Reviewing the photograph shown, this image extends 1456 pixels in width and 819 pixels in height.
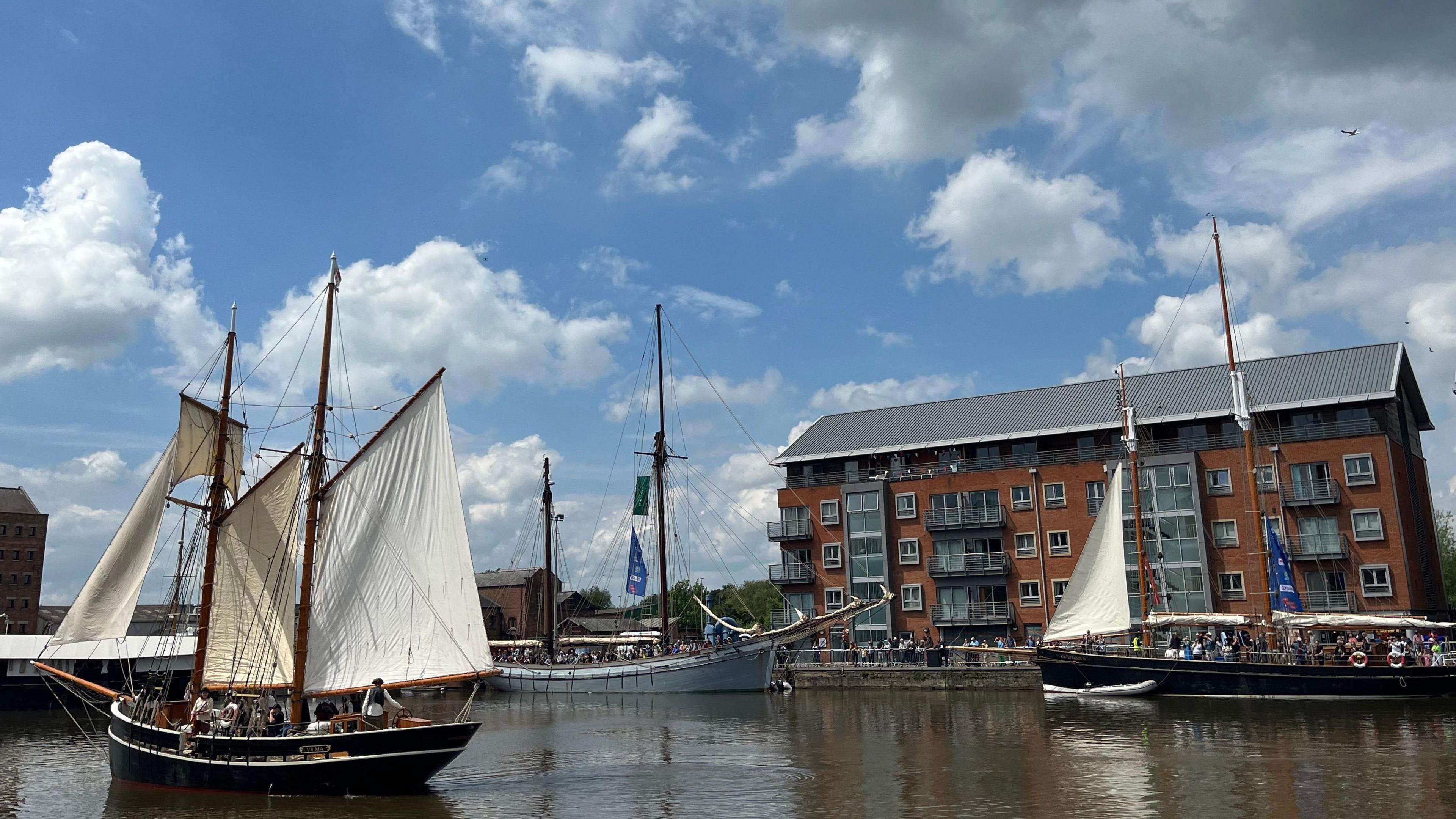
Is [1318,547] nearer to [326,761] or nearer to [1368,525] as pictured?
[1368,525]

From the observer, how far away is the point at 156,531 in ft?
103

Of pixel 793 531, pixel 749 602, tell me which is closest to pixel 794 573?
pixel 793 531

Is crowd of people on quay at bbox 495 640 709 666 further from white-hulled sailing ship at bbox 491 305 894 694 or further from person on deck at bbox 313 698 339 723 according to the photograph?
person on deck at bbox 313 698 339 723

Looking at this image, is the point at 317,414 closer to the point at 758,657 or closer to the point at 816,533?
the point at 758,657

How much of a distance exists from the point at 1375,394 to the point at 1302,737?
121ft

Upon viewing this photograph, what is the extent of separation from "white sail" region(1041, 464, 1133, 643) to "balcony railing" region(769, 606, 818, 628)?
71.5 feet

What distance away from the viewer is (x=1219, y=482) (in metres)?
64.9

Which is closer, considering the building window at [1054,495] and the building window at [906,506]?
the building window at [1054,495]

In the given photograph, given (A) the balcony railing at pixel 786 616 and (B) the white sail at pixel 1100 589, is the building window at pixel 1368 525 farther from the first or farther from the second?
(A) the balcony railing at pixel 786 616

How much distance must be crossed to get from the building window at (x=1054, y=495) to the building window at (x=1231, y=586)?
412 inches

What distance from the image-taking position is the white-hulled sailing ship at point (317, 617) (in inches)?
1035

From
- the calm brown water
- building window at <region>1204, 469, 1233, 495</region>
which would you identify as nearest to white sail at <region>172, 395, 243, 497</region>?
the calm brown water

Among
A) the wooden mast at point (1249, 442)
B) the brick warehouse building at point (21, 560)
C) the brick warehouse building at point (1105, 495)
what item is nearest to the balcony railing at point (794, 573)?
the brick warehouse building at point (1105, 495)

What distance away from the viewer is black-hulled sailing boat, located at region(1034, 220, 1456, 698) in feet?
148
